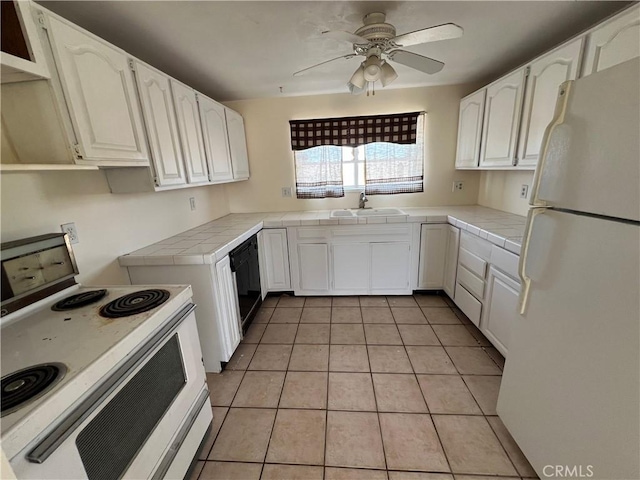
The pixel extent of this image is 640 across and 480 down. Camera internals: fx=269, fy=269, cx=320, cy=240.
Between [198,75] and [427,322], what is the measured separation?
9.67ft

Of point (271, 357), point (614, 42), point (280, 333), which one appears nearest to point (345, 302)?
point (280, 333)

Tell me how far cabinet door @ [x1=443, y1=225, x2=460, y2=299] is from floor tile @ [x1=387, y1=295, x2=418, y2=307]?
36 cm

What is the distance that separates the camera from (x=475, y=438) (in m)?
1.40

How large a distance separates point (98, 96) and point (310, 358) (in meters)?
2.00

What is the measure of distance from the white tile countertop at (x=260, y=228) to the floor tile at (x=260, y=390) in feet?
2.82

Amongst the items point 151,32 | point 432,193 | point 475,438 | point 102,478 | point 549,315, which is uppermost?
point 151,32

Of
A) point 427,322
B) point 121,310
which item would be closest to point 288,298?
point 427,322

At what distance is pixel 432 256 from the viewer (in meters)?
2.74

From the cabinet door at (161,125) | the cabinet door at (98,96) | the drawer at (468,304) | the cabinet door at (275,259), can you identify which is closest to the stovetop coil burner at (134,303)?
the cabinet door at (98,96)

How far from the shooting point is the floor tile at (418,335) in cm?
217

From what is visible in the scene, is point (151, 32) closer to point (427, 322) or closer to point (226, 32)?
point (226, 32)

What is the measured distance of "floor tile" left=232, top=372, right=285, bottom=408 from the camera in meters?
1.66

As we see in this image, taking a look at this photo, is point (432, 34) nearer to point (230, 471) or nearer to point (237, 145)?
point (237, 145)

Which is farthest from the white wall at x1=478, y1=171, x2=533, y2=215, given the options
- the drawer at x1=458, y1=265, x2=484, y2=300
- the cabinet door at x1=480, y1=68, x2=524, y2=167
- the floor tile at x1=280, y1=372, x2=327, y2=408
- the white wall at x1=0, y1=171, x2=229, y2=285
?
the white wall at x1=0, y1=171, x2=229, y2=285
